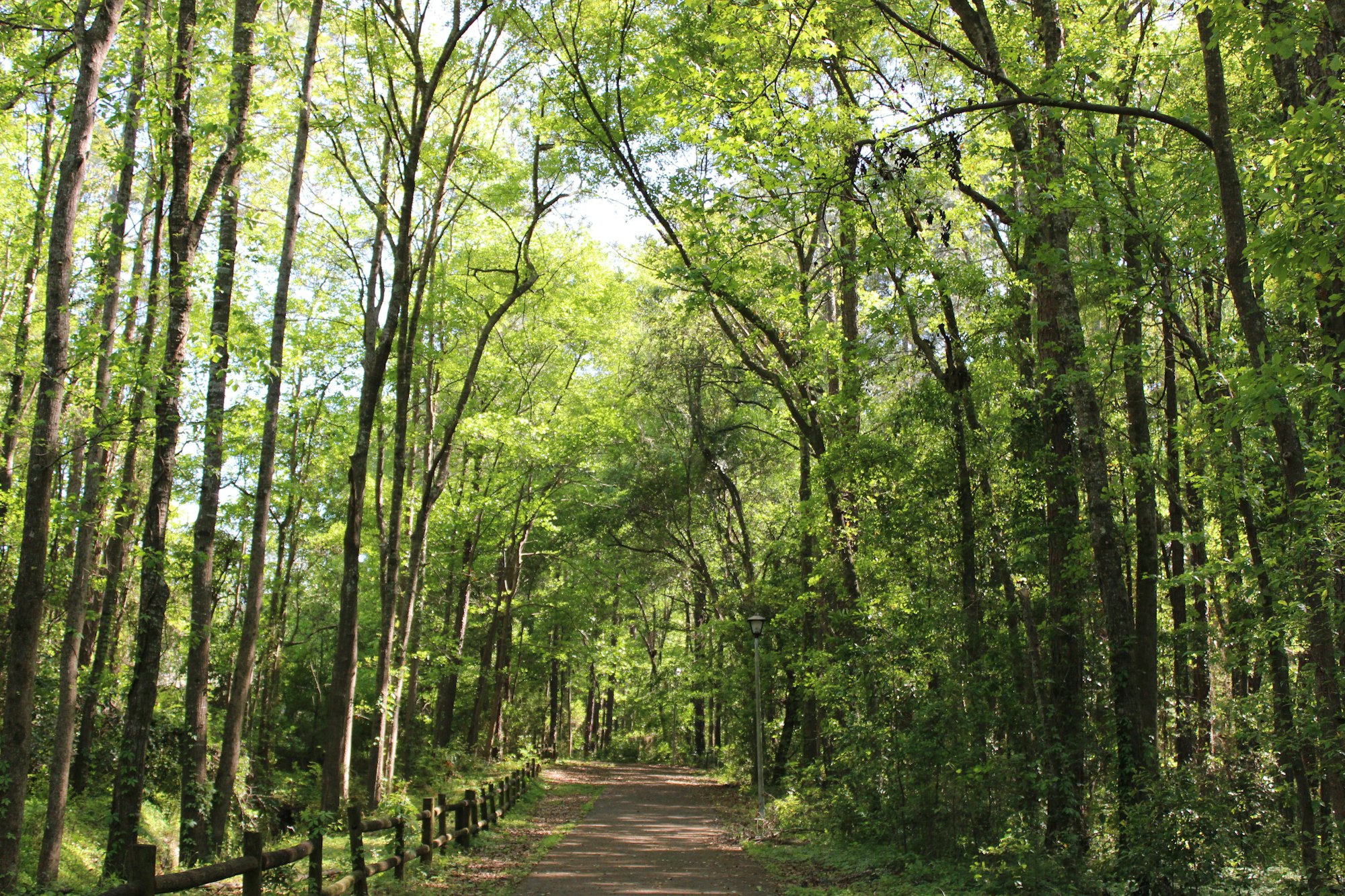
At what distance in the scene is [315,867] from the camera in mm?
7250

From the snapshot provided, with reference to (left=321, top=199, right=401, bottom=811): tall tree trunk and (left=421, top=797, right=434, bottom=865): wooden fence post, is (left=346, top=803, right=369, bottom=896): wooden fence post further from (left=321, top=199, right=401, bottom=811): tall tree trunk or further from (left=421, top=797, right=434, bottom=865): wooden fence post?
(left=321, top=199, right=401, bottom=811): tall tree trunk

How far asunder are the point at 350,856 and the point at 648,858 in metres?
4.85

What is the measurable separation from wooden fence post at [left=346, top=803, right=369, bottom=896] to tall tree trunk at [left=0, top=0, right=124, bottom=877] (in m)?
2.52

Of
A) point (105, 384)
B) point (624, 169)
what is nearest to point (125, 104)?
point (105, 384)

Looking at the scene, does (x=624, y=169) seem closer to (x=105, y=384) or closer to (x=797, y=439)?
(x=105, y=384)

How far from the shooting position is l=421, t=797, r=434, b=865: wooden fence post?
10047mm

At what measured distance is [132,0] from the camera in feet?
29.6

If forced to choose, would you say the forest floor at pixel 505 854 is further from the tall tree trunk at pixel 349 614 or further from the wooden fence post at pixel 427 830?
the tall tree trunk at pixel 349 614

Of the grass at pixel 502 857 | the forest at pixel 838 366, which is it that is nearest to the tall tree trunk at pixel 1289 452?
the forest at pixel 838 366

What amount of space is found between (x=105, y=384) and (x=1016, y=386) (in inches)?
429

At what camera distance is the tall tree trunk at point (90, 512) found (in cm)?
795

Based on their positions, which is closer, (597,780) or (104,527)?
(104,527)

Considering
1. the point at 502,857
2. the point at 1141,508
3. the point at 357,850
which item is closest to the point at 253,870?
the point at 357,850

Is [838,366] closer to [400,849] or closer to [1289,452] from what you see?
[1289,452]
